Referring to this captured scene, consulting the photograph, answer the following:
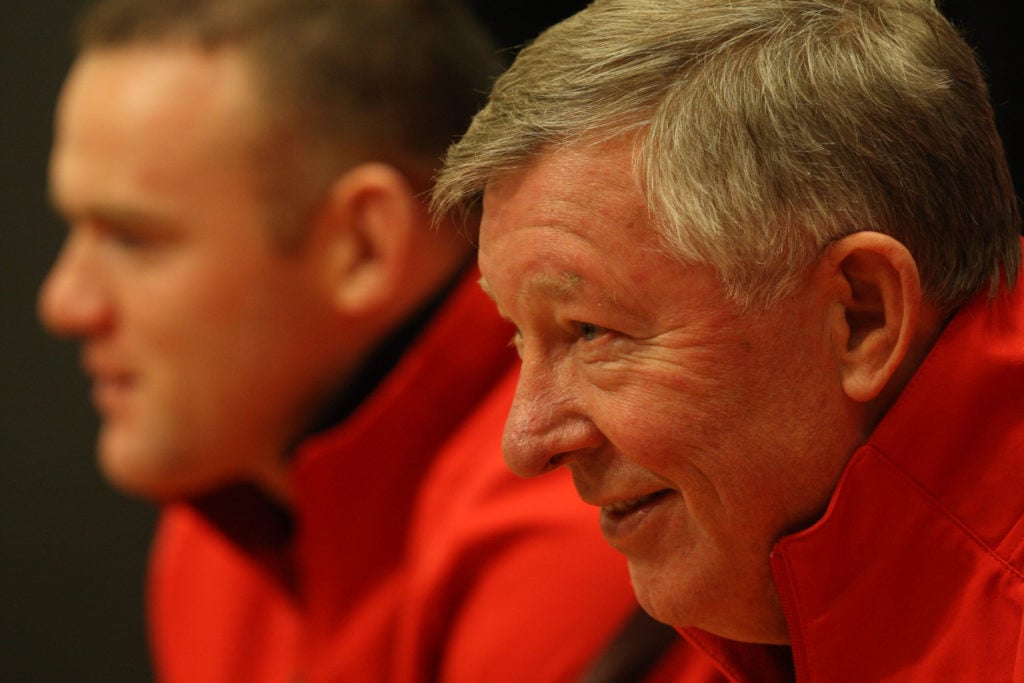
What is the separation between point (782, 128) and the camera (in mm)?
771

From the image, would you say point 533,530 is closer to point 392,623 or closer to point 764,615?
point 392,623

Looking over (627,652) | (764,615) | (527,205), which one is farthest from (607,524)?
(627,652)

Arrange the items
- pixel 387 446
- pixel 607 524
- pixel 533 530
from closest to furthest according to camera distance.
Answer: pixel 607 524 < pixel 533 530 < pixel 387 446

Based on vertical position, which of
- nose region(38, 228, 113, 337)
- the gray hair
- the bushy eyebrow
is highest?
the gray hair

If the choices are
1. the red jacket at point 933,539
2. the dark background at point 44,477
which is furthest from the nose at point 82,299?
the red jacket at point 933,539

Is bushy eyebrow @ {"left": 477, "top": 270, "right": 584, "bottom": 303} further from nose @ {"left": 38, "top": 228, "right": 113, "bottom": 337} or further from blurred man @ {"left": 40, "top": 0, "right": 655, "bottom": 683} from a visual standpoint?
nose @ {"left": 38, "top": 228, "right": 113, "bottom": 337}

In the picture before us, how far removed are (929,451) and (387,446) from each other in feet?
3.02

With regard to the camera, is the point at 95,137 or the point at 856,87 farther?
the point at 95,137

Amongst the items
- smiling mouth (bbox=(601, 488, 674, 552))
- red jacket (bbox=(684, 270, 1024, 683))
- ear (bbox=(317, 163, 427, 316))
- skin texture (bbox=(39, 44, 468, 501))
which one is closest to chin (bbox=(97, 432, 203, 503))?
skin texture (bbox=(39, 44, 468, 501))

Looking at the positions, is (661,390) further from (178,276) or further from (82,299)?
(82,299)

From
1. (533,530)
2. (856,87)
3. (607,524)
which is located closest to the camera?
(856,87)

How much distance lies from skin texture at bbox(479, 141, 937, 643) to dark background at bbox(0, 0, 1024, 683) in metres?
1.96

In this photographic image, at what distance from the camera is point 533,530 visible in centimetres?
136

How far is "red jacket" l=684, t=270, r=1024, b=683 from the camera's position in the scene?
32.3 inches
